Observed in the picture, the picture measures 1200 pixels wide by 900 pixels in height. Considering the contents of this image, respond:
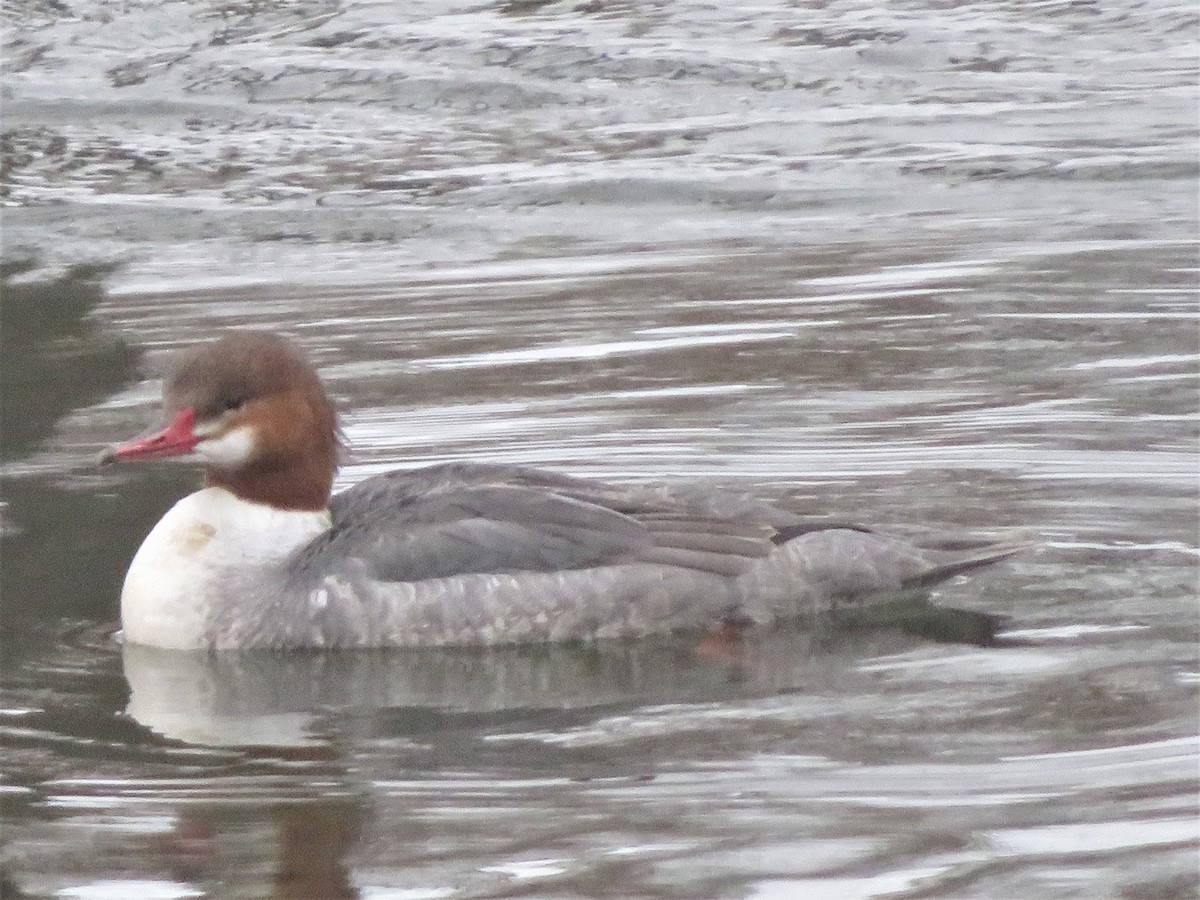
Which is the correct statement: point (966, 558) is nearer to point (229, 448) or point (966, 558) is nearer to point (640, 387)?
point (229, 448)

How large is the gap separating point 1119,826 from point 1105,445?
310 cm

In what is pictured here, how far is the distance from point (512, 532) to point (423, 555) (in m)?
0.26

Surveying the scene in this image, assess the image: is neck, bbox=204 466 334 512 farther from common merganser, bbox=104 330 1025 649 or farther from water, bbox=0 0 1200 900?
water, bbox=0 0 1200 900

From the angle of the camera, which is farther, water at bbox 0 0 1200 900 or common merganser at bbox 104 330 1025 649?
common merganser at bbox 104 330 1025 649

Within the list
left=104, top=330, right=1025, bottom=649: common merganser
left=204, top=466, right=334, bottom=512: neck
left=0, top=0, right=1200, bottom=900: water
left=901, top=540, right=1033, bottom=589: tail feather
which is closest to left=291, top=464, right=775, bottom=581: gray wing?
left=104, top=330, right=1025, bottom=649: common merganser

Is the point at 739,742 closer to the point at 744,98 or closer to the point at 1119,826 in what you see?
the point at 1119,826

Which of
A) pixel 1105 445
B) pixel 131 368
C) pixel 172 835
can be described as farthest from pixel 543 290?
pixel 172 835

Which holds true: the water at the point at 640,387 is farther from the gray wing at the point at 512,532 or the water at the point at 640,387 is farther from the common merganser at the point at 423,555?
the gray wing at the point at 512,532

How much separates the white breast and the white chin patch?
15 cm

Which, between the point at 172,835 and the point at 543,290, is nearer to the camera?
the point at 172,835

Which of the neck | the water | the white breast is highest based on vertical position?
the neck

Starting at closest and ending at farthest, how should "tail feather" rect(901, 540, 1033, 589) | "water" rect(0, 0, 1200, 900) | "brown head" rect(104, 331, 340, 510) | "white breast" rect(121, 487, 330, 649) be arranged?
"water" rect(0, 0, 1200, 900) < "brown head" rect(104, 331, 340, 510) < "white breast" rect(121, 487, 330, 649) < "tail feather" rect(901, 540, 1033, 589)

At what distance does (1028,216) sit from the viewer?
12797 mm

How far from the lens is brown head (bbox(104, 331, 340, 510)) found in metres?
7.17
